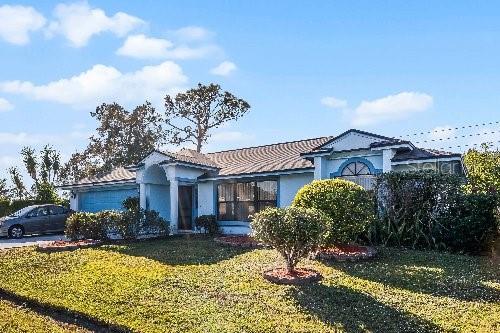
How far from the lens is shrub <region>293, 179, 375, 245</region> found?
11742mm

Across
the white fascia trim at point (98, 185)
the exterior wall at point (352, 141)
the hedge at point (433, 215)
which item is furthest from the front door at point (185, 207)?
the hedge at point (433, 215)

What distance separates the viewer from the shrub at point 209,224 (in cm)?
2006

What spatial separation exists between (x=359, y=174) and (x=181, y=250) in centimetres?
718

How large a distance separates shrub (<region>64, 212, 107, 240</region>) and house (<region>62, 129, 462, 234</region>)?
4.13 metres

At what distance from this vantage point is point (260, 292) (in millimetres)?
8391

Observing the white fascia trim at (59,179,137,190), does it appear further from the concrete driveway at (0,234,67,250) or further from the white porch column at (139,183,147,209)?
the concrete driveway at (0,234,67,250)

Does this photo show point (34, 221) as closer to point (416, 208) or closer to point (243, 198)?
point (243, 198)

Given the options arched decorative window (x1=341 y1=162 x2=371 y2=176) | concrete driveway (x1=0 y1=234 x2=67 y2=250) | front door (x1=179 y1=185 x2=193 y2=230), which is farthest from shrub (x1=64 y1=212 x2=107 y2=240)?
arched decorative window (x1=341 y1=162 x2=371 y2=176)

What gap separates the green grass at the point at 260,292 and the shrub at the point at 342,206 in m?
1.13

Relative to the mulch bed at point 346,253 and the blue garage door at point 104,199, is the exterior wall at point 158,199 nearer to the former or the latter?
the blue garage door at point 104,199

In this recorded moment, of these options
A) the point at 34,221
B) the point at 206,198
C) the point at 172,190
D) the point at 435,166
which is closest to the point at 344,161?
the point at 435,166

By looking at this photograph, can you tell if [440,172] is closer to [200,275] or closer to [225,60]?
[225,60]

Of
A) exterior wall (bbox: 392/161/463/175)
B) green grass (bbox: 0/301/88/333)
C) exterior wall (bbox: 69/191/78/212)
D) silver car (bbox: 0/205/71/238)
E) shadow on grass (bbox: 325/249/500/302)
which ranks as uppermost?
exterior wall (bbox: 392/161/463/175)

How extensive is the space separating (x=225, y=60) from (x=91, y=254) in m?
7.19
